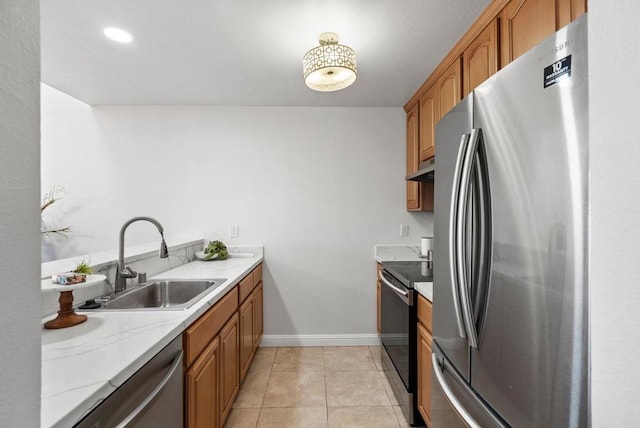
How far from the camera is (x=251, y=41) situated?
188 cm

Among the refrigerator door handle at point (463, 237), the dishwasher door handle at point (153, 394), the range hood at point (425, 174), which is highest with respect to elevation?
the range hood at point (425, 174)

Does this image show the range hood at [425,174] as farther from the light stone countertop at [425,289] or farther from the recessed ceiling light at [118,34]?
the recessed ceiling light at [118,34]

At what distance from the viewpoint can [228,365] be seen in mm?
1740

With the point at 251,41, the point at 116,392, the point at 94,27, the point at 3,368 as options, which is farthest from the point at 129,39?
the point at 3,368

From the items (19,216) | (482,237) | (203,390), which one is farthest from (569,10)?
(203,390)

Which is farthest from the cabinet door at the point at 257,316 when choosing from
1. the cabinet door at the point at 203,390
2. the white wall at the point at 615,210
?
the white wall at the point at 615,210

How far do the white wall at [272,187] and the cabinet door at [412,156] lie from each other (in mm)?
112

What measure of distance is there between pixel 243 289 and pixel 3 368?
1855mm

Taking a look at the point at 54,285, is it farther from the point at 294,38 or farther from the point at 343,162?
the point at 343,162

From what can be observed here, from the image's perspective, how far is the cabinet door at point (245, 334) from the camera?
2090 millimetres

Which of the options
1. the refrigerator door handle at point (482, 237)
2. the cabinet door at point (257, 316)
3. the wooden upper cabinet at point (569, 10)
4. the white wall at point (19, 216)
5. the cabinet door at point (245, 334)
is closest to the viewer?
the white wall at point (19, 216)

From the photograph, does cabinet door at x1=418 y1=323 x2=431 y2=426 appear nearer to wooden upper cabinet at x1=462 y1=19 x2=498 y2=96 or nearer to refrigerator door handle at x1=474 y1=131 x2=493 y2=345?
refrigerator door handle at x1=474 y1=131 x2=493 y2=345

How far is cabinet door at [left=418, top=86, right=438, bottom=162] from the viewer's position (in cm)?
232

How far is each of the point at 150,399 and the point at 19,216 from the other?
2.52 ft
